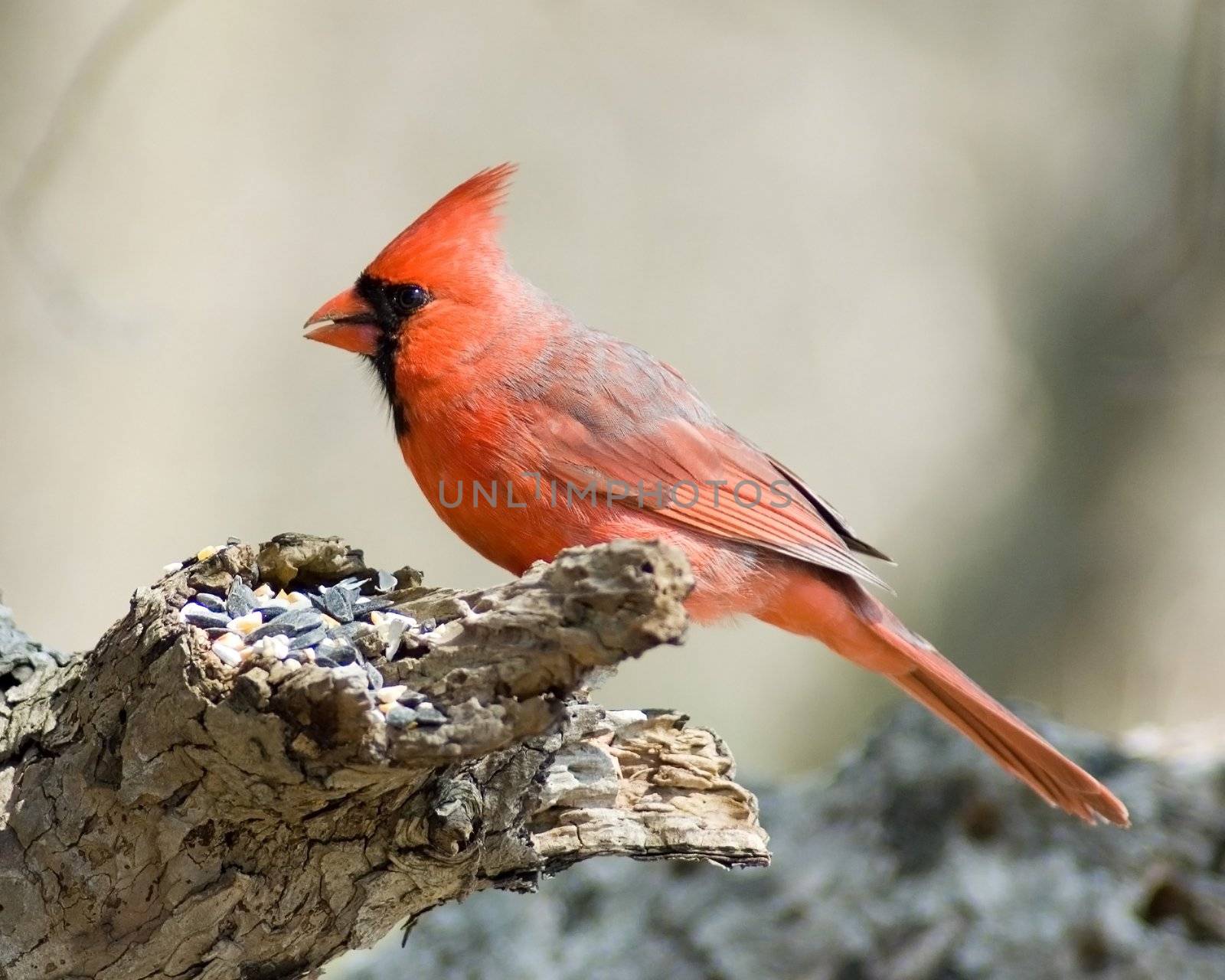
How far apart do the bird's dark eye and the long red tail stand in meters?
0.85

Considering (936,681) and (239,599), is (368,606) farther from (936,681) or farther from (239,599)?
(936,681)

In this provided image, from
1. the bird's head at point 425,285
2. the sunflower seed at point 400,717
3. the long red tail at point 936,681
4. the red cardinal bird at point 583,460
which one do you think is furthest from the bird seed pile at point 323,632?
the long red tail at point 936,681

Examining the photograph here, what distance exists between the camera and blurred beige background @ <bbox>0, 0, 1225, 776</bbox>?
4.06 meters

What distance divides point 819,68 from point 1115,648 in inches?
87.4

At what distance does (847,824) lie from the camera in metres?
2.75

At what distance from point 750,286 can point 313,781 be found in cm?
325

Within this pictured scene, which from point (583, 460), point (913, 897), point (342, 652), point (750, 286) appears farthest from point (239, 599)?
point (750, 286)

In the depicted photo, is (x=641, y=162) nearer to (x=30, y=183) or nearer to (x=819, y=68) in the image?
(x=819, y=68)

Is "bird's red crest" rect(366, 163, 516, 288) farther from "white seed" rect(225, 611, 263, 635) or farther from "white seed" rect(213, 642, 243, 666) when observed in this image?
"white seed" rect(213, 642, 243, 666)

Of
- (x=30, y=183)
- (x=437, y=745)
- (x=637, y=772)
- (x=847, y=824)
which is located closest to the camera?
(x=437, y=745)

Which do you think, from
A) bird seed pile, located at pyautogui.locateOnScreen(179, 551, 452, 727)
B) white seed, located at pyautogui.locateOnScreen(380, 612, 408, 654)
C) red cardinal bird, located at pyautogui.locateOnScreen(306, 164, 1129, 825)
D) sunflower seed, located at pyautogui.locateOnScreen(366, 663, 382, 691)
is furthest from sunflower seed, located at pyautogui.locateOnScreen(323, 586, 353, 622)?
red cardinal bird, located at pyautogui.locateOnScreen(306, 164, 1129, 825)

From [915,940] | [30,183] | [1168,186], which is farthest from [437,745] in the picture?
[1168,186]

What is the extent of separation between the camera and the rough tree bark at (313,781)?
1360 mm

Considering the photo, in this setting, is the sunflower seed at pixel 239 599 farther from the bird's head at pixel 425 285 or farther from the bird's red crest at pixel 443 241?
the bird's red crest at pixel 443 241
